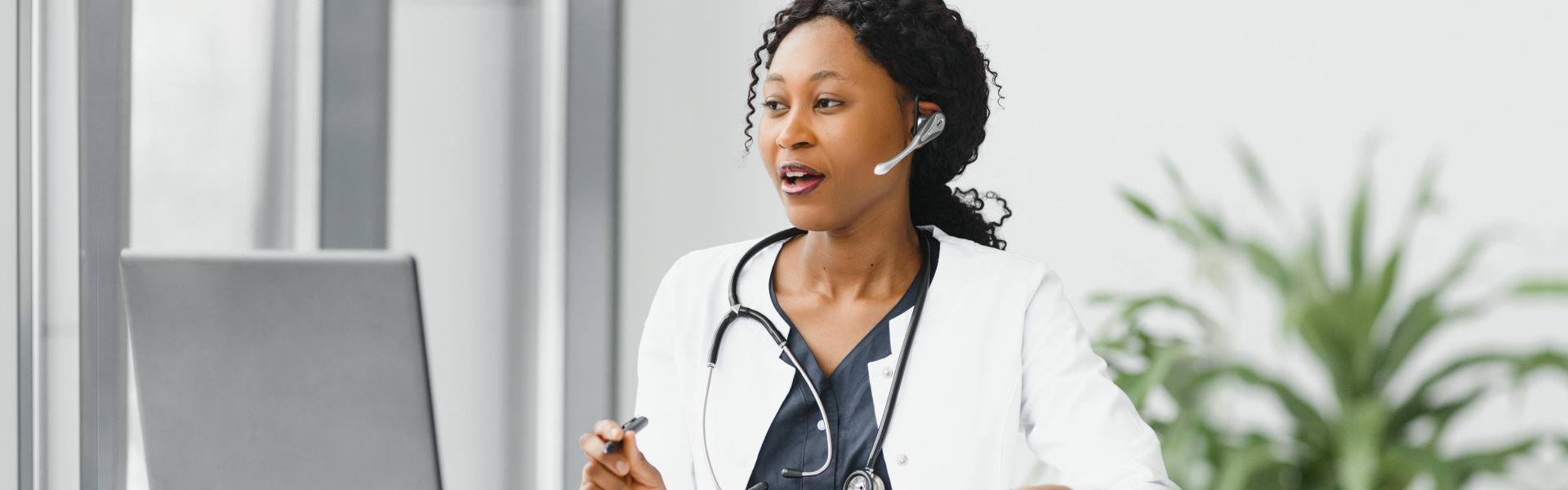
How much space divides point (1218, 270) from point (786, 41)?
1.00 m

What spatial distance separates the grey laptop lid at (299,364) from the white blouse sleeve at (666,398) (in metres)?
0.40

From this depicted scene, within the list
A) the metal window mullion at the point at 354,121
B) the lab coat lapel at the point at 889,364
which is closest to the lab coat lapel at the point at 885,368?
the lab coat lapel at the point at 889,364

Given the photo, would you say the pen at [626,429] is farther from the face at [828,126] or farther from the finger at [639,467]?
the face at [828,126]

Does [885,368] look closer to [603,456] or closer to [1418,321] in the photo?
[603,456]

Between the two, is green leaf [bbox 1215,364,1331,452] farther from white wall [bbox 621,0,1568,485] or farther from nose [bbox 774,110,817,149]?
nose [bbox 774,110,817,149]

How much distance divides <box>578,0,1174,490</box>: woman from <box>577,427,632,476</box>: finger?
0.11ft

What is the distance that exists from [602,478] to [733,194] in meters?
1.60

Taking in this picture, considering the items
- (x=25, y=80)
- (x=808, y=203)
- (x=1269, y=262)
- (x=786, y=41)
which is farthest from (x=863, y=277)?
(x=25, y=80)

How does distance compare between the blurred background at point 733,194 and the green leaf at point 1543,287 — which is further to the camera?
the blurred background at point 733,194

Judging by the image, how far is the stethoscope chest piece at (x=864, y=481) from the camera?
1.04 meters

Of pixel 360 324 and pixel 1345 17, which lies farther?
pixel 1345 17

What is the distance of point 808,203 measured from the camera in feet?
3.54

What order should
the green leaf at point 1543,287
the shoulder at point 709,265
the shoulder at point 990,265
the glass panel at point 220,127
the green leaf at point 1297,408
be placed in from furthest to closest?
the glass panel at point 220,127 → the green leaf at point 1297,408 → the green leaf at point 1543,287 → the shoulder at point 709,265 → the shoulder at point 990,265

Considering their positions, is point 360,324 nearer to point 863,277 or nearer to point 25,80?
point 863,277
